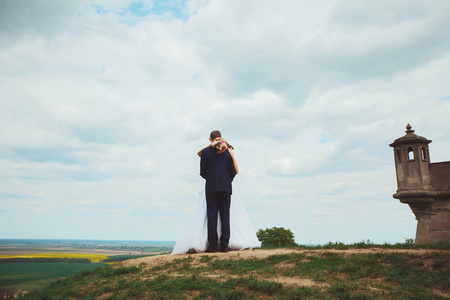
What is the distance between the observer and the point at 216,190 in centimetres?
825

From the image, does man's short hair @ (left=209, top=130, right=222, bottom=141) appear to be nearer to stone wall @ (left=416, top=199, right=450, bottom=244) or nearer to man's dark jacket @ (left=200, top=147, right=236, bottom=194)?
man's dark jacket @ (left=200, top=147, right=236, bottom=194)

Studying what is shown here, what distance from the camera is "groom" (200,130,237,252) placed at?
8.34 meters

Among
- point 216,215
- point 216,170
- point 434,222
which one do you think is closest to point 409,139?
point 434,222

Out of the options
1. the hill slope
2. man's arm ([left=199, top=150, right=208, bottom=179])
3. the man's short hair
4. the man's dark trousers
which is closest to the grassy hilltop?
the hill slope

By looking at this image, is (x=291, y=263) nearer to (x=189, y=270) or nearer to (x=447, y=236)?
(x=189, y=270)

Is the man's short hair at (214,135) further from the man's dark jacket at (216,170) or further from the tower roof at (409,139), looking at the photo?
the tower roof at (409,139)

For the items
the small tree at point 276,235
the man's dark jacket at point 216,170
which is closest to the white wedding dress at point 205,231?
the man's dark jacket at point 216,170

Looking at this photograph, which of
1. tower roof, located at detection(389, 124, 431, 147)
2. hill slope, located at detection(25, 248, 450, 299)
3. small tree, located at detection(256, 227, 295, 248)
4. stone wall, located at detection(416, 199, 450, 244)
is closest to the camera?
hill slope, located at detection(25, 248, 450, 299)

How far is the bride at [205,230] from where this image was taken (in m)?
8.59

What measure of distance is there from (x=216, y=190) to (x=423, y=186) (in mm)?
12567

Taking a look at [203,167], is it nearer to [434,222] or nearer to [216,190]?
[216,190]

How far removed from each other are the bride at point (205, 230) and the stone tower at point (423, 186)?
35.2 feet

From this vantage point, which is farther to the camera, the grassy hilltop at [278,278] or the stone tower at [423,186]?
the stone tower at [423,186]

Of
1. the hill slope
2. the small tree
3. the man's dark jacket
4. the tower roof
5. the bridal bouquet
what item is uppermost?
the tower roof
